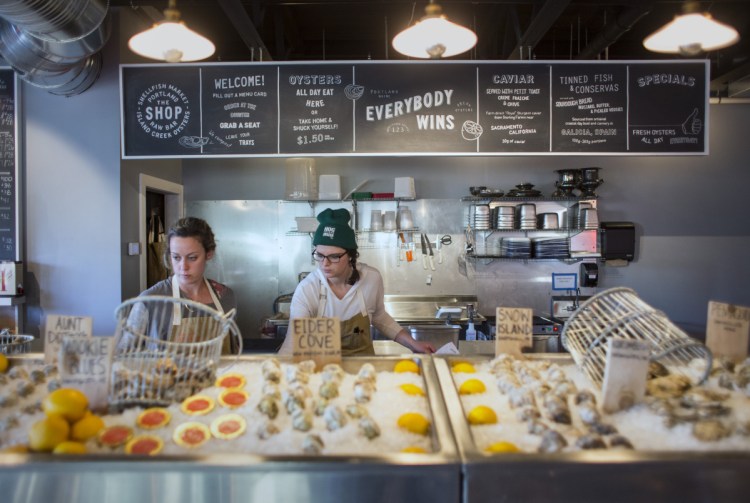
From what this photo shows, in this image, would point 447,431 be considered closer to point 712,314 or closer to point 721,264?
point 712,314

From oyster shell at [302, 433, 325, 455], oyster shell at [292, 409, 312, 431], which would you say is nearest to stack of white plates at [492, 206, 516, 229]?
oyster shell at [292, 409, 312, 431]

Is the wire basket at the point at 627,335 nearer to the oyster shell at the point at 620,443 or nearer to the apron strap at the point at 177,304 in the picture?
the oyster shell at the point at 620,443

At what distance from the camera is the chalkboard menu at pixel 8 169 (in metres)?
3.61

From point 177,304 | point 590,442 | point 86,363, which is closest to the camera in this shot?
point 590,442

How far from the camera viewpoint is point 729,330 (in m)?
1.72

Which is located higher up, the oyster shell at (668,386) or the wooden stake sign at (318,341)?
the wooden stake sign at (318,341)

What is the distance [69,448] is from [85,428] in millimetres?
95

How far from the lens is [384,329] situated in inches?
112

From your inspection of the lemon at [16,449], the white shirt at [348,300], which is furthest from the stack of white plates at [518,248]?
the lemon at [16,449]

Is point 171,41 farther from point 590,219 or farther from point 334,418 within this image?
point 590,219

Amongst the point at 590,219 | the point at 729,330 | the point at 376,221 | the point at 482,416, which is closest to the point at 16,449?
the point at 482,416

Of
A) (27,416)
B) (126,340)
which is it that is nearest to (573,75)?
(126,340)

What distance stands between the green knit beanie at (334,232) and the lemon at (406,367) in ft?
3.28

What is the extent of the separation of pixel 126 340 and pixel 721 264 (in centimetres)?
596
